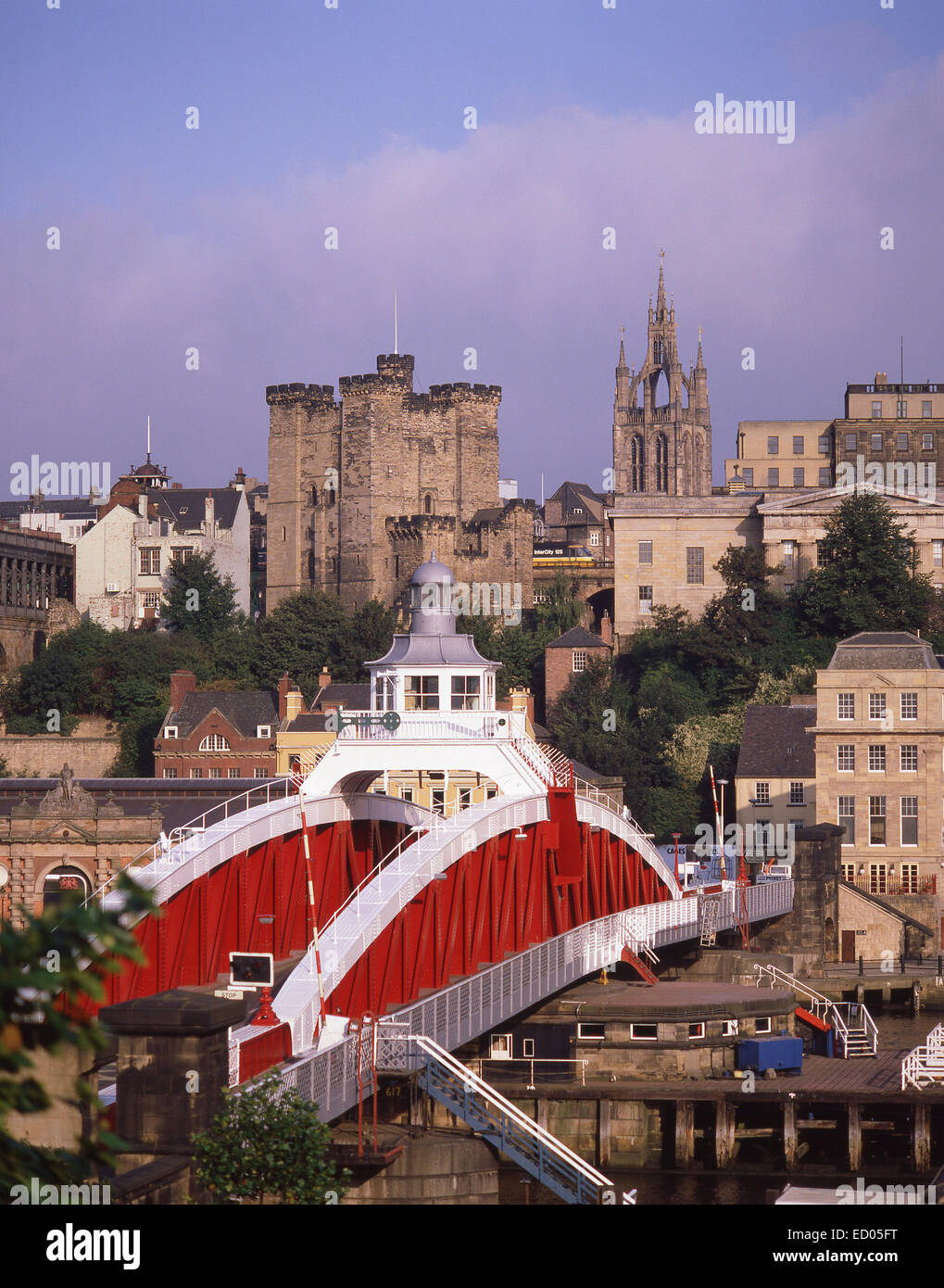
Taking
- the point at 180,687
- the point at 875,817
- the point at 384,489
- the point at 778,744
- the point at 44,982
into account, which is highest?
the point at 384,489

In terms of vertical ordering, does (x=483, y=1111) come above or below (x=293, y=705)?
below

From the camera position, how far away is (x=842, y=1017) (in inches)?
2395

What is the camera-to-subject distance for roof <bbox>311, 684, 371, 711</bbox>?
3964 inches

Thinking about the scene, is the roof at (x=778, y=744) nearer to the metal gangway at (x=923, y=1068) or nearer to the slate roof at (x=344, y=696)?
the slate roof at (x=344, y=696)

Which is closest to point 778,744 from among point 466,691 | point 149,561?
point 466,691

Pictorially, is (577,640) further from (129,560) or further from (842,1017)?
(842,1017)

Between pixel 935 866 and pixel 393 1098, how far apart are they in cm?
4010

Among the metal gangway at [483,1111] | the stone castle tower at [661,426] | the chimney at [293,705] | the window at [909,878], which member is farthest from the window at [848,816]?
the stone castle tower at [661,426]

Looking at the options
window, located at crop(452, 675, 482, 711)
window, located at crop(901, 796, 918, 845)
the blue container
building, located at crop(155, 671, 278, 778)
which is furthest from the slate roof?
window, located at crop(452, 675, 482, 711)

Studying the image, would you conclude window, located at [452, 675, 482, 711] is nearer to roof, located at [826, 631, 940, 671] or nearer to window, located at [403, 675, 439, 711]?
window, located at [403, 675, 439, 711]

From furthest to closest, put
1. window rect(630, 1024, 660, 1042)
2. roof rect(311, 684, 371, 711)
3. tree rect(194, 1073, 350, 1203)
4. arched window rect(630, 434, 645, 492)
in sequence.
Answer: arched window rect(630, 434, 645, 492) < roof rect(311, 684, 371, 711) < window rect(630, 1024, 660, 1042) < tree rect(194, 1073, 350, 1203)

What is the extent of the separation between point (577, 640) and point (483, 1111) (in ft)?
254

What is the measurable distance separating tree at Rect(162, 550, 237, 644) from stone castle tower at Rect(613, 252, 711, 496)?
153 ft
